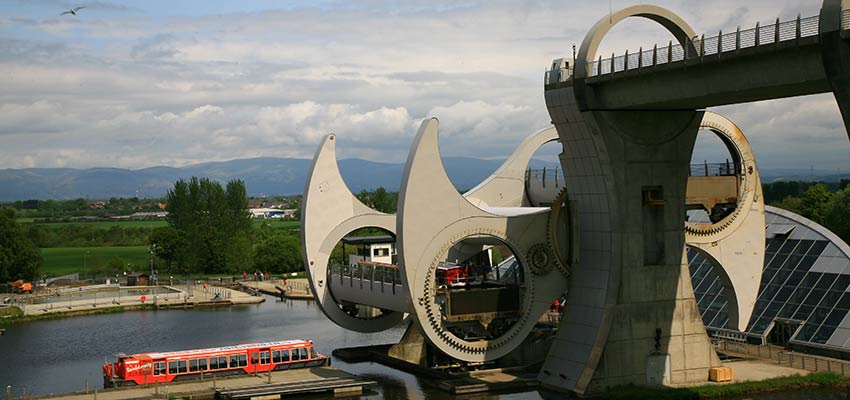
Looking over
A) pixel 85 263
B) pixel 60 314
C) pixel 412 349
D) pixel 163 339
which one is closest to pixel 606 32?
pixel 412 349

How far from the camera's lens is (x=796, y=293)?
42281 millimetres

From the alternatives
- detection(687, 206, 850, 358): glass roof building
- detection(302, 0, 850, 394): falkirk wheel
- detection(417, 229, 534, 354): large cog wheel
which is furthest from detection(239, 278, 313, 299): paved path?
detection(417, 229, 534, 354): large cog wheel

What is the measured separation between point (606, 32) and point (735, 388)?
11961 millimetres

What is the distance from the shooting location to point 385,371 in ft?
131

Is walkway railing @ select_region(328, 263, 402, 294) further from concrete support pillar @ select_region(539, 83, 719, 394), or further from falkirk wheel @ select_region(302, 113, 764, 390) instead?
concrete support pillar @ select_region(539, 83, 719, 394)

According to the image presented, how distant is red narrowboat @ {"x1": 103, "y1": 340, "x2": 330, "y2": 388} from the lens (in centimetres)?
3634

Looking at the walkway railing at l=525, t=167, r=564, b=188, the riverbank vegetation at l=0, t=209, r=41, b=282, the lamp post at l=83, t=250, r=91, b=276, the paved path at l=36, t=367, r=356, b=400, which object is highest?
the walkway railing at l=525, t=167, r=564, b=188

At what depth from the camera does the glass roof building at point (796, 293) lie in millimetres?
40062

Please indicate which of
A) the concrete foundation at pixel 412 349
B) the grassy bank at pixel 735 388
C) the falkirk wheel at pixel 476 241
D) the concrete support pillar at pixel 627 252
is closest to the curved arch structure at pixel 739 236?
the falkirk wheel at pixel 476 241

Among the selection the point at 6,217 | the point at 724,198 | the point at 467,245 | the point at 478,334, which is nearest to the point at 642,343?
the point at 478,334

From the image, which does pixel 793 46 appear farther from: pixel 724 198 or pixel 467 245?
pixel 467 245

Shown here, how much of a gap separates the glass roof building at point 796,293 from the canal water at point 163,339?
6309mm

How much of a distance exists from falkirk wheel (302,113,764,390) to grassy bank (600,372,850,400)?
2.38 metres

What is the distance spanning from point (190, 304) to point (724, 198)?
37.5m
